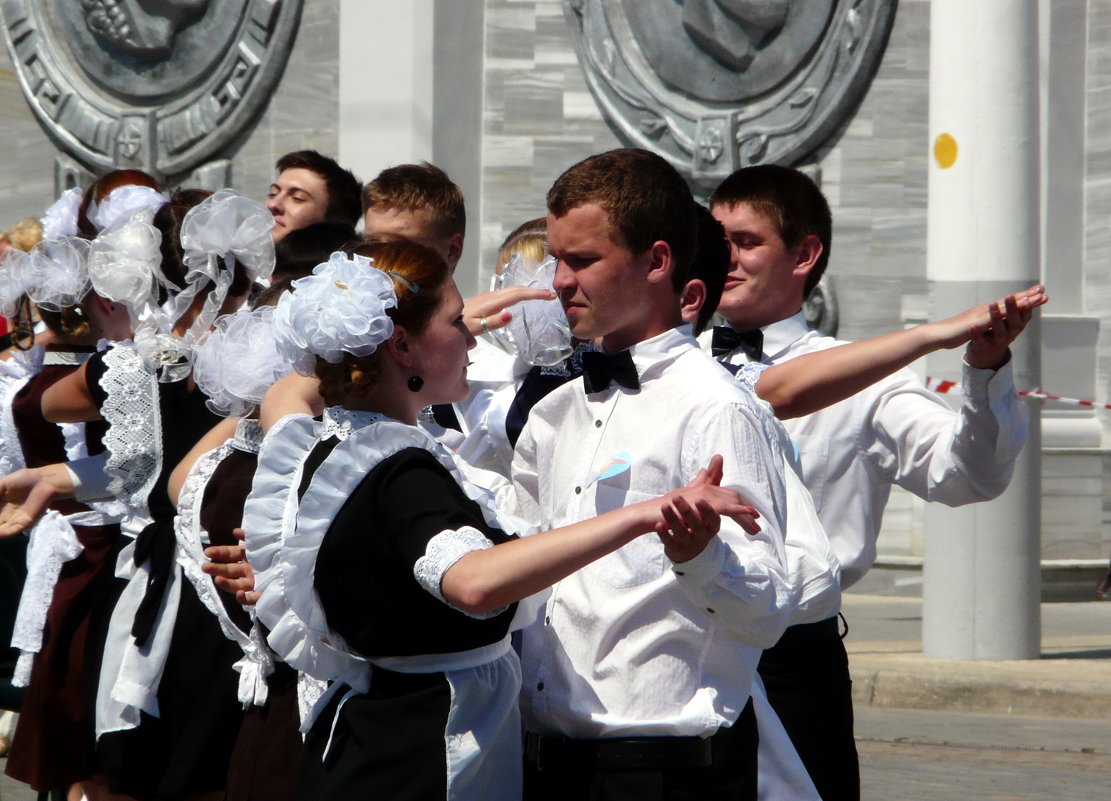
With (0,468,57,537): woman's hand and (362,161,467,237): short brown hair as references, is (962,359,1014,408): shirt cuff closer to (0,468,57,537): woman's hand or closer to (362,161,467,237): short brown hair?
(362,161,467,237): short brown hair

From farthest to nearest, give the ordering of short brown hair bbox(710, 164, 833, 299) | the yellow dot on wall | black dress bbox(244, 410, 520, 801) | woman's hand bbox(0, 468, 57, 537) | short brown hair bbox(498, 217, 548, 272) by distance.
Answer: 1. the yellow dot on wall
2. woman's hand bbox(0, 468, 57, 537)
3. short brown hair bbox(498, 217, 548, 272)
4. short brown hair bbox(710, 164, 833, 299)
5. black dress bbox(244, 410, 520, 801)

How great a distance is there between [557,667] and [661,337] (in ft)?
1.99

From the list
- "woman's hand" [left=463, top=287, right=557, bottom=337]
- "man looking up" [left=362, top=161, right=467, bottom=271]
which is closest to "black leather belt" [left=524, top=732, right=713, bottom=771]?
"woman's hand" [left=463, top=287, right=557, bottom=337]

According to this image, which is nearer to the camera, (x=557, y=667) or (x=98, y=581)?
(x=557, y=667)

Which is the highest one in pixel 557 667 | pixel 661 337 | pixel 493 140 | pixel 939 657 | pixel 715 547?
pixel 493 140

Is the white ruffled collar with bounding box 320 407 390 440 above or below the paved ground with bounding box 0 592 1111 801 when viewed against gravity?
above

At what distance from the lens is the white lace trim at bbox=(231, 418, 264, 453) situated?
13.2 feet

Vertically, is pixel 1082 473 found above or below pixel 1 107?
below

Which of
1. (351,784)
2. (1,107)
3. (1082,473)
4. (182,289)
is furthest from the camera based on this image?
(1,107)

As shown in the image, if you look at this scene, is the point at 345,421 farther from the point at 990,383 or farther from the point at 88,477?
the point at 88,477

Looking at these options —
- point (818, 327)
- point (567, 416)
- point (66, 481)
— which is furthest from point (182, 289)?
point (818, 327)

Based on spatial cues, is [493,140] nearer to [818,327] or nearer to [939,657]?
[818,327]

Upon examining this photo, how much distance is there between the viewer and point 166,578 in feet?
14.2

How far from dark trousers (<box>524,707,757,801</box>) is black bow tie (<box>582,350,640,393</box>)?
62 cm
